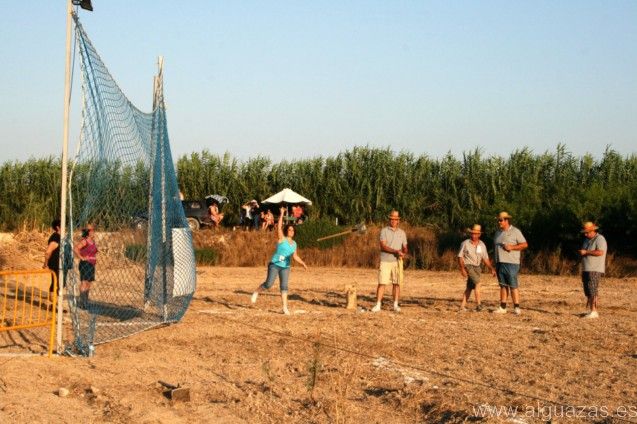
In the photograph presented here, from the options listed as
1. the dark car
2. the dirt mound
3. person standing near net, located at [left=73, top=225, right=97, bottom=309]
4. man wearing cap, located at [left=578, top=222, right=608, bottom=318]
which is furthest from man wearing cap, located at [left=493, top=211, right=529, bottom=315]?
the dark car

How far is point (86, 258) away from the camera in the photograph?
1288 centimetres

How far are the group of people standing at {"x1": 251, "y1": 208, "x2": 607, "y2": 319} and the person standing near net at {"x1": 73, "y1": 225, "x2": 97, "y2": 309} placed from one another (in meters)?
3.25

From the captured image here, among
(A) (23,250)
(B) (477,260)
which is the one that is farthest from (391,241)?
(A) (23,250)

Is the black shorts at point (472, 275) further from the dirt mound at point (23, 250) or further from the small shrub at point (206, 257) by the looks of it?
the small shrub at point (206, 257)

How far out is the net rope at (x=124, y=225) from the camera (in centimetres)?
1190

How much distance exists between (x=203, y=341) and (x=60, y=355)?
2.28 meters

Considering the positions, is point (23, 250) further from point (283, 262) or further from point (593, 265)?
point (593, 265)

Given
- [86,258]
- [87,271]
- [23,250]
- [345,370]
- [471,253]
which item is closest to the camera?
[345,370]

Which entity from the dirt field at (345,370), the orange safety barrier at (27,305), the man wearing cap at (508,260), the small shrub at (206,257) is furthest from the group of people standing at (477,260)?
the small shrub at (206,257)

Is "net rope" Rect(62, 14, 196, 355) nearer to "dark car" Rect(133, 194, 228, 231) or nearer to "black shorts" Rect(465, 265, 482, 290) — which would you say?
"black shorts" Rect(465, 265, 482, 290)

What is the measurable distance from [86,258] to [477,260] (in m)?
7.18

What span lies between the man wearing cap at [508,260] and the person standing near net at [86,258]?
22.7 ft

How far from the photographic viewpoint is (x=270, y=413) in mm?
8875

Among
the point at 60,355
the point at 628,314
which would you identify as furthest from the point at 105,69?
the point at 628,314
